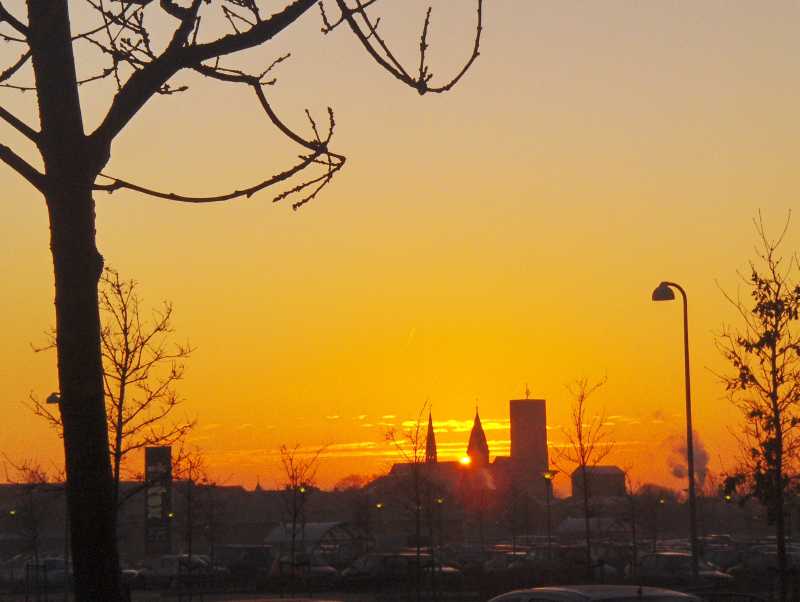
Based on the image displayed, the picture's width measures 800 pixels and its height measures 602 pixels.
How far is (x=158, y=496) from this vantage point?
88.0 feet

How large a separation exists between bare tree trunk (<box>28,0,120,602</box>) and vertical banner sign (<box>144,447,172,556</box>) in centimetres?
1751

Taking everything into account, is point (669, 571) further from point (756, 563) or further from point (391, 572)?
point (391, 572)

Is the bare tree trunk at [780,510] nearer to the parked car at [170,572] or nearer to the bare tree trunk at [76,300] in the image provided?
the bare tree trunk at [76,300]

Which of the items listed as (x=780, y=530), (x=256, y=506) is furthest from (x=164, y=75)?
(x=256, y=506)

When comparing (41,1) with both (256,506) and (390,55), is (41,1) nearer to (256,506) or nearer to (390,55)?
(390,55)

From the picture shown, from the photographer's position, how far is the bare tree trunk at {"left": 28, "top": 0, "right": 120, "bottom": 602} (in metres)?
5.13

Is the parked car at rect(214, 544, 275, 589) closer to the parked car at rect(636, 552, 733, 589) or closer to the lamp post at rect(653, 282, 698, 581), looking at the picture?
the parked car at rect(636, 552, 733, 589)

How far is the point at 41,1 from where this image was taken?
5395 millimetres

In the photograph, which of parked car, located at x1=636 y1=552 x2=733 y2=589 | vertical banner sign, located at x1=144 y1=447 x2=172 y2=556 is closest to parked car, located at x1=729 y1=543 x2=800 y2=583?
parked car, located at x1=636 y1=552 x2=733 y2=589

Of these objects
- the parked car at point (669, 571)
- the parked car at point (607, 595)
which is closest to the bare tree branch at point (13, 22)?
the parked car at point (607, 595)

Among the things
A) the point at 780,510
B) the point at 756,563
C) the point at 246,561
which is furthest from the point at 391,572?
the point at 780,510

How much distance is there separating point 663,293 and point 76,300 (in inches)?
1058

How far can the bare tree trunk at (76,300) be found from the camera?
16.8 ft

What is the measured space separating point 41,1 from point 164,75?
0.62 m
